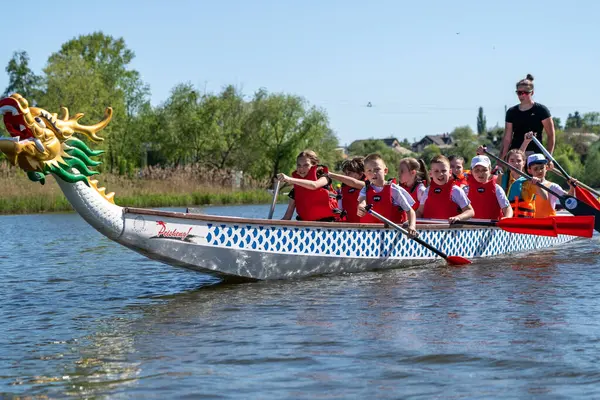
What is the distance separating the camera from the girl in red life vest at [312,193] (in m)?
10.2

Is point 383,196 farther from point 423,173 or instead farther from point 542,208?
point 542,208

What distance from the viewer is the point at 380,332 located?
6.73m

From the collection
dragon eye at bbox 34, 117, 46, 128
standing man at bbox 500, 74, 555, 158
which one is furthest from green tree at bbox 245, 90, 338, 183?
dragon eye at bbox 34, 117, 46, 128

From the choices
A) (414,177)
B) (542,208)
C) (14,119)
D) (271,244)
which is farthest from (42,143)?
(542,208)

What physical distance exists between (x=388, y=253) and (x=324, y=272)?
95cm

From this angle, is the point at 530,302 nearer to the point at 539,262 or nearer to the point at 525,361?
the point at 525,361

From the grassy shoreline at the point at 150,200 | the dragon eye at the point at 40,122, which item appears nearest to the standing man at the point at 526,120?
the dragon eye at the point at 40,122

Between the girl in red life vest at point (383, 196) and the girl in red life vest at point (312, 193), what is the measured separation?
466 millimetres

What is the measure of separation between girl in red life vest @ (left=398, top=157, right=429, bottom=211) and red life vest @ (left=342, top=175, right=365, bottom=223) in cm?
114

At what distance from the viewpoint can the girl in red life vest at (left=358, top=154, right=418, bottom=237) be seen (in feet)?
33.2

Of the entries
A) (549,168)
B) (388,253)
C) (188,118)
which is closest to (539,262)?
(549,168)

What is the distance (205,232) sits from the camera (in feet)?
28.9

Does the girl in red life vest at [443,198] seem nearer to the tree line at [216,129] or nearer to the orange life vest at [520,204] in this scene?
the orange life vest at [520,204]

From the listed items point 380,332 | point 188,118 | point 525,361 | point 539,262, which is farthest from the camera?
point 188,118
